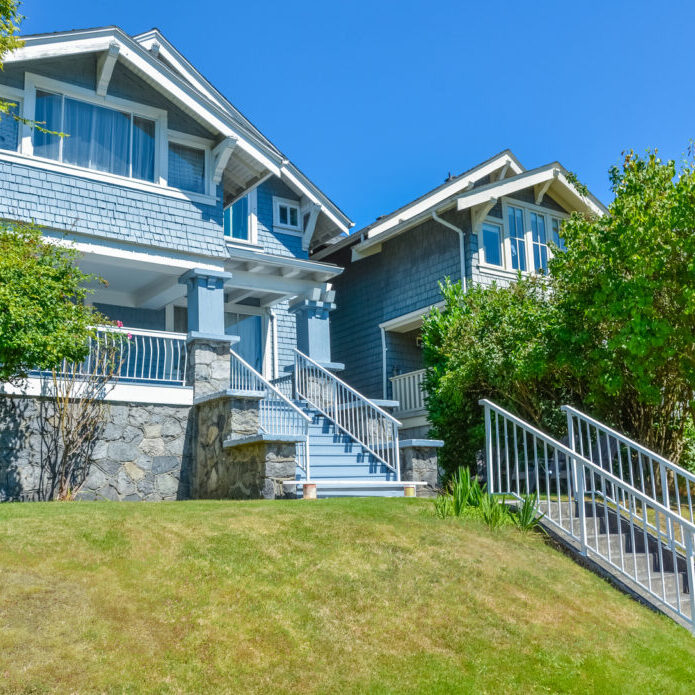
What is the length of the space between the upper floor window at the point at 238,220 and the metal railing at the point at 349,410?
3783mm

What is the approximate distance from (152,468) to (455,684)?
8308 millimetres

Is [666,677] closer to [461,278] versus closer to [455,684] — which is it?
[455,684]

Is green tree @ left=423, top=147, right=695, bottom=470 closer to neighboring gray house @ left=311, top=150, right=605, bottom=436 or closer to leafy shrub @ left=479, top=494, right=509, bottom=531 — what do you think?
neighboring gray house @ left=311, top=150, right=605, bottom=436

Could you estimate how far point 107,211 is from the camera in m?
13.7

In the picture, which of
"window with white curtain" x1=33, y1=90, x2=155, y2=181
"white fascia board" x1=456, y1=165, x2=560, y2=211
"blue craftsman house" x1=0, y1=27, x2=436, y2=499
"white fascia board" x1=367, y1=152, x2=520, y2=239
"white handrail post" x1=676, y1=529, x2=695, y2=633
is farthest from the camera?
"white fascia board" x1=367, y1=152, x2=520, y2=239

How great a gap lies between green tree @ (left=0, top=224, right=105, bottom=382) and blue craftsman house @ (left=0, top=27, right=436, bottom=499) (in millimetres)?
1521

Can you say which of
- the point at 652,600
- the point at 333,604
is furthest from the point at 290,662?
the point at 652,600

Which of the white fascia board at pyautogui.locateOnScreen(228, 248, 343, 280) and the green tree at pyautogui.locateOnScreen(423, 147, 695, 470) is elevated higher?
the white fascia board at pyautogui.locateOnScreen(228, 248, 343, 280)

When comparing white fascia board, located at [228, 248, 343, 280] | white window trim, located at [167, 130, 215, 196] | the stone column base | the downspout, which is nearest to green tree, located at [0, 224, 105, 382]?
white window trim, located at [167, 130, 215, 196]

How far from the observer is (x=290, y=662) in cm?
542

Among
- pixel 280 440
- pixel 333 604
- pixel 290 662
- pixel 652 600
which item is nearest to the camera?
pixel 290 662

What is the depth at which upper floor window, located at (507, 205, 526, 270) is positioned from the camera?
19.2 meters

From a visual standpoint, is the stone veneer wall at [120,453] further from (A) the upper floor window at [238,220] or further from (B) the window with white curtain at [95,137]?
(A) the upper floor window at [238,220]

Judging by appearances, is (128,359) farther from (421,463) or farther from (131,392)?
(421,463)
